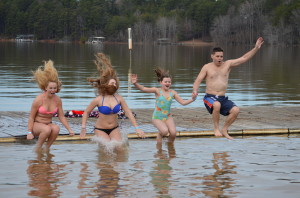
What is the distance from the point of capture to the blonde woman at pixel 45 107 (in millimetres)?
11641

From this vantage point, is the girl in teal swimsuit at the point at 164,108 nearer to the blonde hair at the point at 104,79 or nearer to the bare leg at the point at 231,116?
the bare leg at the point at 231,116

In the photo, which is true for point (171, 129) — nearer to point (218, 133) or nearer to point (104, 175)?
point (218, 133)

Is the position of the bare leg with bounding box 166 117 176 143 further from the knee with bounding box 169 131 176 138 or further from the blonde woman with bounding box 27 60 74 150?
the blonde woman with bounding box 27 60 74 150

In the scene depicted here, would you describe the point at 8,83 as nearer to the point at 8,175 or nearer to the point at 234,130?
the point at 234,130

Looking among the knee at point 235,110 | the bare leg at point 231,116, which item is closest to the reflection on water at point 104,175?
the bare leg at point 231,116

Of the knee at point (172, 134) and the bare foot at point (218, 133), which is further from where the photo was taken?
the bare foot at point (218, 133)

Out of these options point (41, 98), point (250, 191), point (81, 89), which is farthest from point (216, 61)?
point (81, 89)

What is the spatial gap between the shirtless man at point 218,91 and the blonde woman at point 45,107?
8.95 feet

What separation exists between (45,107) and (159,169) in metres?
Answer: 2.35

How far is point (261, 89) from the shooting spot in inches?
1228

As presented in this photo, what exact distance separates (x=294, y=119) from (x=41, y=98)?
20.9 ft

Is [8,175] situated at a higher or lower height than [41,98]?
lower

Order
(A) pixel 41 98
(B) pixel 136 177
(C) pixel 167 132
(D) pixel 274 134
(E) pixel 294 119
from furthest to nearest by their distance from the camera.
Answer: (E) pixel 294 119 < (D) pixel 274 134 < (C) pixel 167 132 < (A) pixel 41 98 < (B) pixel 136 177

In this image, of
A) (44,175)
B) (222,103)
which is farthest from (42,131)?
(222,103)
